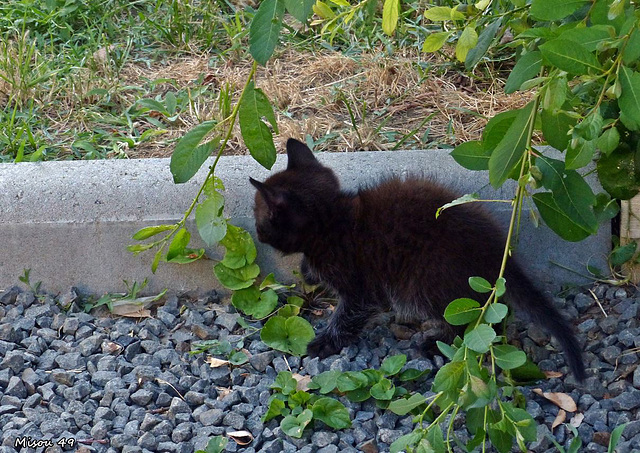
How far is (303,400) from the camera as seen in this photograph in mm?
2811

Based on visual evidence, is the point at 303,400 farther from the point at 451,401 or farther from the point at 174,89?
the point at 174,89

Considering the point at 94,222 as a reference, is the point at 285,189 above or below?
above

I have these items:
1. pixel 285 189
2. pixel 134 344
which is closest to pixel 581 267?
pixel 285 189

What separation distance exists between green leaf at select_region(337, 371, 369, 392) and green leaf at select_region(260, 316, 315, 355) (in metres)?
0.37

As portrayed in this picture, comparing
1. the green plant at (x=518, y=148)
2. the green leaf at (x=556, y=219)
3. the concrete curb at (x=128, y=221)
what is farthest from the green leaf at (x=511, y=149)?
the concrete curb at (x=128, y=221)

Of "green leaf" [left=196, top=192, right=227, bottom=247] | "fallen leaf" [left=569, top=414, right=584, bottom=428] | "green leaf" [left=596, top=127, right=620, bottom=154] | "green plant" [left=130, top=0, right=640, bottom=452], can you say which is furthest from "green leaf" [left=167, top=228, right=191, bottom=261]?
"green leaf" [left=596, top=127, right=620, bottom=154]

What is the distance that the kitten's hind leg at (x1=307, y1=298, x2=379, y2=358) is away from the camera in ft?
10.7

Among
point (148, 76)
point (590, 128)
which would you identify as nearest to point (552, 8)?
point (590, 128)

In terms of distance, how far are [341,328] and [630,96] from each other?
5.92ft

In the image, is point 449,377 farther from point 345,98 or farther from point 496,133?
point 345,98

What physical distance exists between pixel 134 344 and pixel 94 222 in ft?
2.11

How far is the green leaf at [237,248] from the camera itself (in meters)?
3.50

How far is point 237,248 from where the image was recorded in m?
3.52

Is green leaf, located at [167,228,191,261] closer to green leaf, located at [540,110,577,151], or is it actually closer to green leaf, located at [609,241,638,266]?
green leaf, located at [540,110,577,151]
